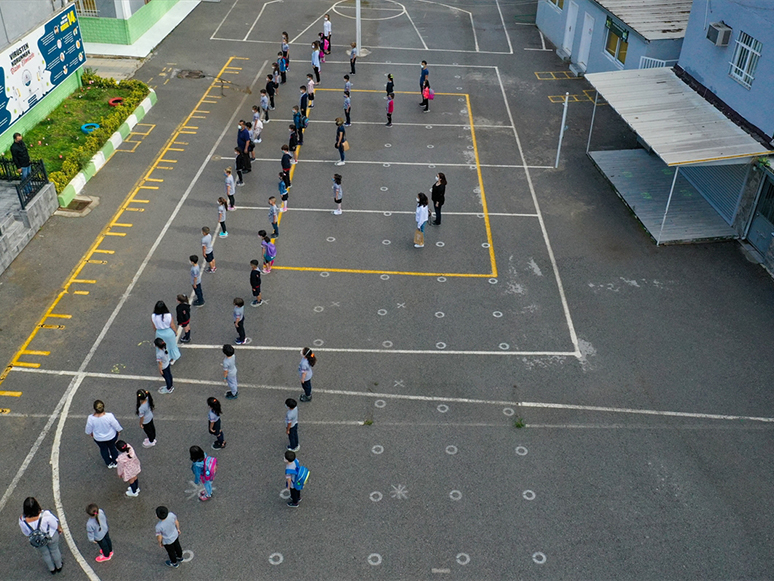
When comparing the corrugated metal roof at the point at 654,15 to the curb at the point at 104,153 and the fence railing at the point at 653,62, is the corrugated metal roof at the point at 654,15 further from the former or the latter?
the curb at the point at 104,153

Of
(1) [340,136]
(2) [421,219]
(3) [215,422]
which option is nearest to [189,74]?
(1) [340,136]

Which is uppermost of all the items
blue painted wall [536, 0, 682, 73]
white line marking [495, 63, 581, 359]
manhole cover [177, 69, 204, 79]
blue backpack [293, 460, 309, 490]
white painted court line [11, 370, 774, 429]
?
blue painted wall [536, 0, 682, 73]

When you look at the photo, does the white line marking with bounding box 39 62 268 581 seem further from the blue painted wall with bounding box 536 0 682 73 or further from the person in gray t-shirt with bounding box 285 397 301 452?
the blue painted wall with bounding box 536 0 682 73

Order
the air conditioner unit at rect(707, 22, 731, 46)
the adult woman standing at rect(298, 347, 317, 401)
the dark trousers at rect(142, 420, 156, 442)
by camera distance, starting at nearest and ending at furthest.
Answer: the dark trousers at rect(142, 420, 156, 442) < the adult woman standing at rect(298, 347, 317, 401) < the air conditioner unit at rect(707, 22, 731, 46)

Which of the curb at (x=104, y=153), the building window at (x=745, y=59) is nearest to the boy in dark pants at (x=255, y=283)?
the curb at (x=104, y=153)

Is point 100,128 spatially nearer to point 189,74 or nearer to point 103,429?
point 189,74

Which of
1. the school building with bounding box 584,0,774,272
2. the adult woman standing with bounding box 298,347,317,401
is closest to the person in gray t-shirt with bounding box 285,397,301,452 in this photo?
Result: the adult woman standing with bounding box 298,347,317,401
